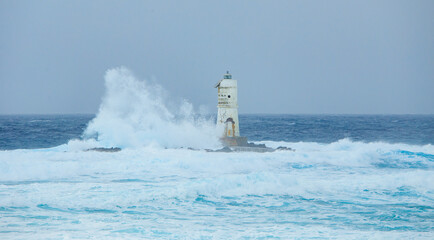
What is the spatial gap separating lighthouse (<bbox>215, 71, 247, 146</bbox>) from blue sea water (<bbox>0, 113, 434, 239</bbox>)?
266 centimetres

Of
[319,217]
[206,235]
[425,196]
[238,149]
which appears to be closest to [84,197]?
[206,235]

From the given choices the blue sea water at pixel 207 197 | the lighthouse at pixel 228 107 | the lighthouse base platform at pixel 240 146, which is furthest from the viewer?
the lighthouse at pixel 228 107

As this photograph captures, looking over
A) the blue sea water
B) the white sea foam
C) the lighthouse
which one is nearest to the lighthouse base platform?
the lighthouse

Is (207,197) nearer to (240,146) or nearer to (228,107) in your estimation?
(240,146)

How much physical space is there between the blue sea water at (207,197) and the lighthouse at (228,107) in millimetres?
2664

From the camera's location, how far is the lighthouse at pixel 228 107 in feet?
76.3

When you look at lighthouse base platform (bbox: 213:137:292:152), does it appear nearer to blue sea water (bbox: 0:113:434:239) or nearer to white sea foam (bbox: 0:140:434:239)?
blue sea water (bbox: 0:113:434:239)

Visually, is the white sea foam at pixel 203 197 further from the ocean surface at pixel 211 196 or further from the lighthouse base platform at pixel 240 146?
the lighthouse base platform at pixel 240 146

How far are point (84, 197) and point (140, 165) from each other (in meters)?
5.44

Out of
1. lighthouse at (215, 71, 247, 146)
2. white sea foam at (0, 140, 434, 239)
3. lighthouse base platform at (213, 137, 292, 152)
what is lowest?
white sea foam at (0, 140, 434, 239)

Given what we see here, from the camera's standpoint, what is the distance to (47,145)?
35344 mm

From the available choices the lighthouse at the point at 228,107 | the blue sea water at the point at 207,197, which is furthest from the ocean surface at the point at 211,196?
the lighthouse at the point at 228,107

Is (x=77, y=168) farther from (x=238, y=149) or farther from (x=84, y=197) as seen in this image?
(x=238, y=149)

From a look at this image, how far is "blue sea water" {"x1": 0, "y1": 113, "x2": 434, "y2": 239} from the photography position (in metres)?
10.1
